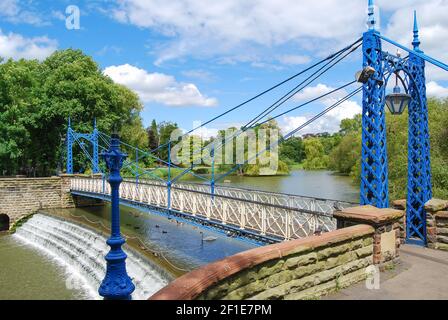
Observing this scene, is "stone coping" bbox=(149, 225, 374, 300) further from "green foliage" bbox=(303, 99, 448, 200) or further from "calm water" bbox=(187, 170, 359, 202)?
"calm water" bbox=(187, 170, 359, 202)

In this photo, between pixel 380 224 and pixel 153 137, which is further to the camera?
pixel 153 137

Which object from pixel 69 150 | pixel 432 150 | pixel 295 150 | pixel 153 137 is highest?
pixel 153 137

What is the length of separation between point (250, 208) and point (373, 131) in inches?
180

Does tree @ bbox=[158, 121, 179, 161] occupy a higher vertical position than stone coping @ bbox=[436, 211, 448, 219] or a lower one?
higher

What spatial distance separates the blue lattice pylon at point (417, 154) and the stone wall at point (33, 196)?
21321 millimetres

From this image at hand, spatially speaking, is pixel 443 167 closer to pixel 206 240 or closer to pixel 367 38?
pixel 206 240

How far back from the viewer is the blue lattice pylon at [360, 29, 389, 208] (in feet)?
19.4

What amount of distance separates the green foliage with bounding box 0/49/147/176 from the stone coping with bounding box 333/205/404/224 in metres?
22.9

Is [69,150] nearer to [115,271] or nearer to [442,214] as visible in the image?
[115,271]

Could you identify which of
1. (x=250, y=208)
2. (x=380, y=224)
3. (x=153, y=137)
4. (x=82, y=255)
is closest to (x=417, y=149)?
(x=380, y=224)

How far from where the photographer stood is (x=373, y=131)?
19.7 feet

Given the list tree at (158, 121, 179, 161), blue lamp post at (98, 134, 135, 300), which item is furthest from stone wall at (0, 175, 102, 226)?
tree at (158, 121, 179, 161)
